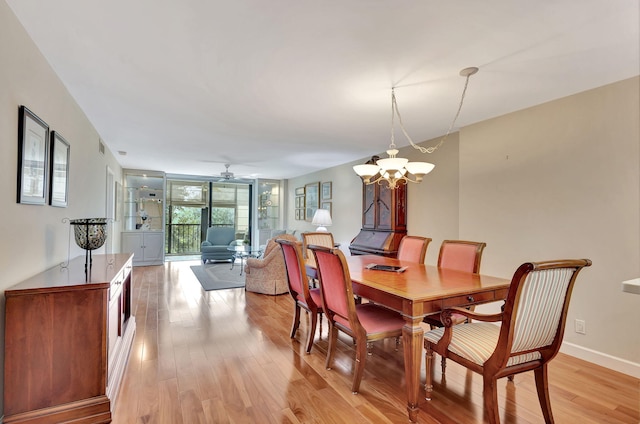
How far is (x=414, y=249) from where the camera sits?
3.39 meters

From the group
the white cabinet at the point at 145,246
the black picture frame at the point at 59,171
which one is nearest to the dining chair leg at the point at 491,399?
the black picture frame at the point at 59,171

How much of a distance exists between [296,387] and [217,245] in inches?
241

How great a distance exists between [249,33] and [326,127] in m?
2.00

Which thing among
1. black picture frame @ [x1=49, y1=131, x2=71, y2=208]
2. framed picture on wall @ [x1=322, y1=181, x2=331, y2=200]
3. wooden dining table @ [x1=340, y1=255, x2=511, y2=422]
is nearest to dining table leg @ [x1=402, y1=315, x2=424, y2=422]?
wooden dining table @ [x1=340, y1=255, x2=511, y2=422]

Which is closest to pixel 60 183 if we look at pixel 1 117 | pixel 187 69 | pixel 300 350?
pixel 1 117

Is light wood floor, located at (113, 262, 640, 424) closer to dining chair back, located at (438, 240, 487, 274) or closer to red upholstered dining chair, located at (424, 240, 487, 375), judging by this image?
red upholstered dining chair, located at (424, 240, 487, 375)

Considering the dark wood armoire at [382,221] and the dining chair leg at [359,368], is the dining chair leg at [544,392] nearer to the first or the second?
the dining chair leg at [359,368]

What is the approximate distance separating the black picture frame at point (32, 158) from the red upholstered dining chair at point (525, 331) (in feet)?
8.83

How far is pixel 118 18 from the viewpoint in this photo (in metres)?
1.73

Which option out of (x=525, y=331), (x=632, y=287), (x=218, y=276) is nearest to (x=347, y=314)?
(x=525, y=331)

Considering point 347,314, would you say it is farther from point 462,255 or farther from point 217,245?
point 217,245

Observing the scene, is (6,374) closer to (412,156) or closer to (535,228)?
(535,228)

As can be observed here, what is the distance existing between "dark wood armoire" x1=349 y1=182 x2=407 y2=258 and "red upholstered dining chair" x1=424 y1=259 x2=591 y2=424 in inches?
104

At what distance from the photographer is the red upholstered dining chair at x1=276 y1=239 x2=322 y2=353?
276 centimetres
